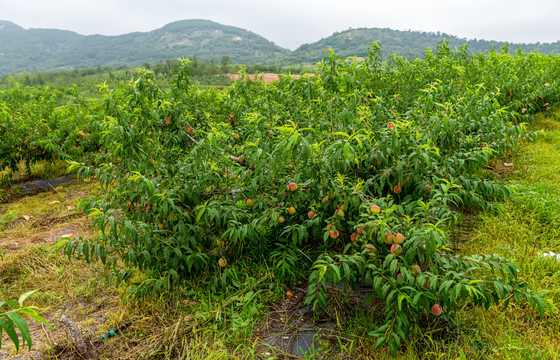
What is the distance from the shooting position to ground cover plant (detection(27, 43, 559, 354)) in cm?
182

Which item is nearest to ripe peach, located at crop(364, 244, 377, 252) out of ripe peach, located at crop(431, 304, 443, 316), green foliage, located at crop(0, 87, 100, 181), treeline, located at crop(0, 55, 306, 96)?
ripe peach, located at crop(431, 304, 443, 316)

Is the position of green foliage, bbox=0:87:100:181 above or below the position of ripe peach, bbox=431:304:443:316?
above

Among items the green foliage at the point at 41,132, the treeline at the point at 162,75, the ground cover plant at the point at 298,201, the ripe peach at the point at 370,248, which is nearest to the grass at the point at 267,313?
the ground cover plant at the point at 298,201

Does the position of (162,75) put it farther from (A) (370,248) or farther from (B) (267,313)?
(A) (370,248)

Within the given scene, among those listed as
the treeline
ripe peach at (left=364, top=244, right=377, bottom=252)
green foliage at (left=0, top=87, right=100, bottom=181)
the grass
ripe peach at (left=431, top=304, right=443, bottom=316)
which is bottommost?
the grass

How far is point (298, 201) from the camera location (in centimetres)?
235

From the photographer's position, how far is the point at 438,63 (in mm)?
4707

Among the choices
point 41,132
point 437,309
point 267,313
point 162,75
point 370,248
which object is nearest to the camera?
point 437,309

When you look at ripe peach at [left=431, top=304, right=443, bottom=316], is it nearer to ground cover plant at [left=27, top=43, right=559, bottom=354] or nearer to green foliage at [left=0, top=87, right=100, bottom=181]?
ground cover plant at [left=27, top=43, right=559, bottom=354]

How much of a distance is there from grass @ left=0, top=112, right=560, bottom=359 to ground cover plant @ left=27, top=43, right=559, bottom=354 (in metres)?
0.14

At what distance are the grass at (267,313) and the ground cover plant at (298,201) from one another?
0.14 m

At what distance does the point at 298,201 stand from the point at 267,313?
833 mm

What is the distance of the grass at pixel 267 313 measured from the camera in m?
1.91

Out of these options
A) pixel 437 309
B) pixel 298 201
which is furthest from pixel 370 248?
pixel 298 201
